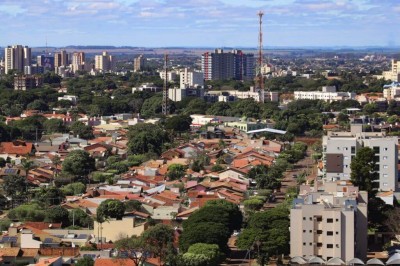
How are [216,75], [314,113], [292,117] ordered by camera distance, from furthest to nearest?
[216,75], [314,113], [292,117]

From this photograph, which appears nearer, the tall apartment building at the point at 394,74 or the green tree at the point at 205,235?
the green tree at the point at 205,235

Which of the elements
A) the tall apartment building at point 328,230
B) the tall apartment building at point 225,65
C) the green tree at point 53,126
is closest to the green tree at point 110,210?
the tall apartment building at point 328,230

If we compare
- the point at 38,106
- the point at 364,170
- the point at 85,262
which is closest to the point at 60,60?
the point at 38,106

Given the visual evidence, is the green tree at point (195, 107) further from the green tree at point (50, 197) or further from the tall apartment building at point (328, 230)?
the tall apartment building at point (328, 230)

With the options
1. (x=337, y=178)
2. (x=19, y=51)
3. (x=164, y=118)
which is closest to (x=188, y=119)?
(x=164, y=118)

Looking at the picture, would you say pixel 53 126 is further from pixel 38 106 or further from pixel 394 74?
pixel 394 74

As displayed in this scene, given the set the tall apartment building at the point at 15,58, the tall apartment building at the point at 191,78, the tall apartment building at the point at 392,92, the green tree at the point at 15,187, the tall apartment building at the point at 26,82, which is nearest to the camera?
the green tree at the point at 15,187

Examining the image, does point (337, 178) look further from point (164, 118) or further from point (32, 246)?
point (164, 118)
